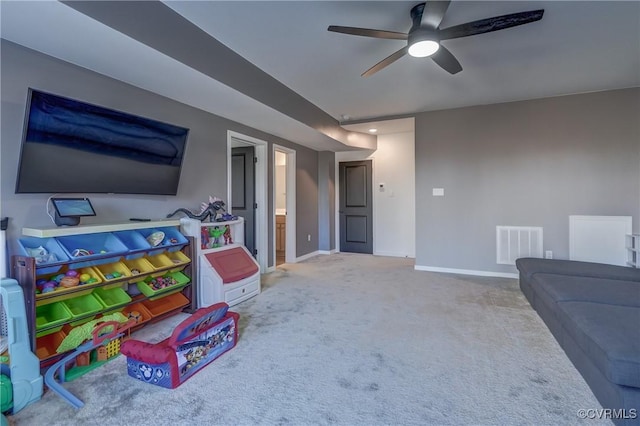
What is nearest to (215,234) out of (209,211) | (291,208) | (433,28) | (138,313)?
(209,211)

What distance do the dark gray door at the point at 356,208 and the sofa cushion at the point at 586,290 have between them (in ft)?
12.8

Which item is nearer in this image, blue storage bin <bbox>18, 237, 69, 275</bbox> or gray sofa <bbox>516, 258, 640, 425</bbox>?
gray sofa <bbox>516, 258, 640, 425</bbox>

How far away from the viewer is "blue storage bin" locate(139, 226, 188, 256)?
2.83m

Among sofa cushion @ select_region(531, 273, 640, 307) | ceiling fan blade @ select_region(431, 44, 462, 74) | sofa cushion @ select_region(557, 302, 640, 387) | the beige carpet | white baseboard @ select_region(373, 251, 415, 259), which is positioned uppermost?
ceiling fan blade @ select_region(431, 44, 462, 74)

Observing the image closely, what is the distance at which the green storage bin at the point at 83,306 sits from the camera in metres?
2.21

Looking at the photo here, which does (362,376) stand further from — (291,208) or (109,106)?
(291,208)

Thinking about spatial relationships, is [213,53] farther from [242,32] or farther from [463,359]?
[463,359]

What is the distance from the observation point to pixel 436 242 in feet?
16.2

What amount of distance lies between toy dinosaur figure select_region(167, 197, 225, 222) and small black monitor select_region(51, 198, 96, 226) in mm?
882

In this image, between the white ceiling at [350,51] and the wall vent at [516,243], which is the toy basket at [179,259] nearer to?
the white ceiling at [350,51]

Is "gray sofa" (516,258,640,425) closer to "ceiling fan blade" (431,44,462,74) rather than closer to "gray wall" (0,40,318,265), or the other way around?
"ceiling fan blade" (431,44,462,74)

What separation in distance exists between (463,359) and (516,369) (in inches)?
12.7

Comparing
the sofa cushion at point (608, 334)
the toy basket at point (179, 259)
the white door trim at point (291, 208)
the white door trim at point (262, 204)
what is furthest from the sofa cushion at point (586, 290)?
the white door trim at point (291, 208)

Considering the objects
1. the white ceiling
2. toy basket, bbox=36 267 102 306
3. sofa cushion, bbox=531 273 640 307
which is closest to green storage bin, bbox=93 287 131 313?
toy basket, bbox=36 267 102 306
